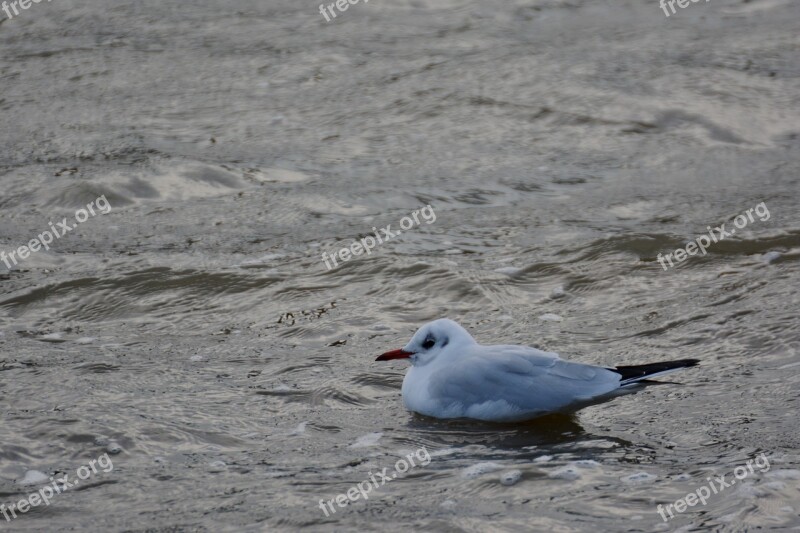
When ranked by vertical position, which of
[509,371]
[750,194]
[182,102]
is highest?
[182,102]

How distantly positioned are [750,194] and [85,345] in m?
5.12

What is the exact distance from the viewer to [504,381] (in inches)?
214

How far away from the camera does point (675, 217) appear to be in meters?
8.48

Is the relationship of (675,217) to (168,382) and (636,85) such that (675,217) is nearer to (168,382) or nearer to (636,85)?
(636,85)

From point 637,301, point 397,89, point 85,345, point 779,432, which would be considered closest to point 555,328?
point 637,301
